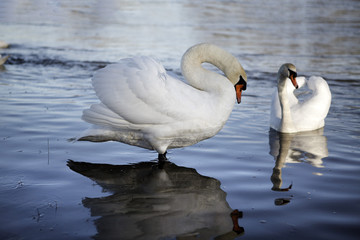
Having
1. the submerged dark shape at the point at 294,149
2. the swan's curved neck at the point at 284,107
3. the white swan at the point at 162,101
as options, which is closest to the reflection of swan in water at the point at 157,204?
the white swan at the point at 162,101

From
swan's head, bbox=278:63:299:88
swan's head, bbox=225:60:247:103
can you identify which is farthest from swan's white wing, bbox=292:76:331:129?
swan's head, bbox=225:60:247:103

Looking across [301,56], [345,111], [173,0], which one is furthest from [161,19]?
[345,111]

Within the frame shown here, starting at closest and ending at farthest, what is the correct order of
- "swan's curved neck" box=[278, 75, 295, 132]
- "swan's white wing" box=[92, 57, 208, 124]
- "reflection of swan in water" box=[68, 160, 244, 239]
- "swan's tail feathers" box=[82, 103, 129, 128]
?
"reflection of swan in water" box=[68, 160, 244, 239] → "swan's white wing" box=[92, 57, 208, 124] → "swan's tail feathers" box=[82, 103, 129, 128] → "swan's curved neck" box=[278, 75, 295, 132]

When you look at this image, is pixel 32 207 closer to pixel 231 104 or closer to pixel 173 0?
pixel 231 104

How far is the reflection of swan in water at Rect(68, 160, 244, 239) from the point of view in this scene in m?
4.02

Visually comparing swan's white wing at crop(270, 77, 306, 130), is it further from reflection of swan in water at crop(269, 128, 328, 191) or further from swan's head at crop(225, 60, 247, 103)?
swan's head at crop(225, 60, 247, 103)

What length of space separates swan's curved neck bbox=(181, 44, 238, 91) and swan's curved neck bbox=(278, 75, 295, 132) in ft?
7.56

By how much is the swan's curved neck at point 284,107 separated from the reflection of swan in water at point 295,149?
11 centimetres

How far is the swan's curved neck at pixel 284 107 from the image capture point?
7.91 m

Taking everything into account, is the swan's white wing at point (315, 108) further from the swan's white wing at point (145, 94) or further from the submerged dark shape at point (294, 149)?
the swan's white wing at point (145, 94)

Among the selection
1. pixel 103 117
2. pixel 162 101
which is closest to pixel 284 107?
pixel 162 101

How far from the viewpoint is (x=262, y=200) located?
15.7ft

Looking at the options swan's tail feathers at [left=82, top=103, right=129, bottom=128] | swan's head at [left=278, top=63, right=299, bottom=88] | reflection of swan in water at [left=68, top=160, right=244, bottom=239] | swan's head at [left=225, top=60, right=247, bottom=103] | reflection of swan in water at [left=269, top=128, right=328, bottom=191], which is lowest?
reflection of swan in water at [left=269, top=128, right=328, bottom=191]

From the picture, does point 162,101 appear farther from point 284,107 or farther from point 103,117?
point 284,107
